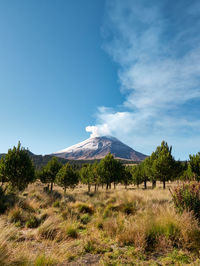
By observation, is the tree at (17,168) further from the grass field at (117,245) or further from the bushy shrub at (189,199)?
the bushy shrub at (189,199)

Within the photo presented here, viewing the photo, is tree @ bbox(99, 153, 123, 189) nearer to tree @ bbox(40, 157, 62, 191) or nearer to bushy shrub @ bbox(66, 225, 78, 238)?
tree @ bbox(40, 157, 62, 191)

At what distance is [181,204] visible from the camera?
5.44m

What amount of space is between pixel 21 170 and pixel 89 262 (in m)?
13.6

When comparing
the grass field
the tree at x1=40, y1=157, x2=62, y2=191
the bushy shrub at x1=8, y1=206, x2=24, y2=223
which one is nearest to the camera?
the grass field

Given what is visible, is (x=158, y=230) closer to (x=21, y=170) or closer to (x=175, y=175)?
(x=21, y=170)

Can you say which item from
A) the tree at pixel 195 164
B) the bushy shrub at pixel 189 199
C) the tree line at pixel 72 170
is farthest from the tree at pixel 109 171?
the bushy shrub at pixel 189 199

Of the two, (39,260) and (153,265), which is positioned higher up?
(39,260)

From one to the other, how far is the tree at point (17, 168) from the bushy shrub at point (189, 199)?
14092 mm

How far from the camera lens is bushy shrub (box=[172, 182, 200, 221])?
5.07 metres

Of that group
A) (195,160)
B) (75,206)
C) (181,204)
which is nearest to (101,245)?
(181,204)

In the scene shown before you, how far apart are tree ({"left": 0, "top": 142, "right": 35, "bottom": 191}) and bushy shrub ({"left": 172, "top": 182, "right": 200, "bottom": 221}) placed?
1409 centimetres

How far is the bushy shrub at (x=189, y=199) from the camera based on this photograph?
5.07m

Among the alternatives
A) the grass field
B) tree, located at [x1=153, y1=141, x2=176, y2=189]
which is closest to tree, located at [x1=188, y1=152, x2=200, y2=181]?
tree, located at [x1=153, y1=141, x2=176, y2=189]

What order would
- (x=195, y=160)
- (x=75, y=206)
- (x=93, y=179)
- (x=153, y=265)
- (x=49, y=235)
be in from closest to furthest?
(x=153, y=265) < (x=49, y=235) < (x=75, y=206) < (x=195, y=160) < (x=93, y=179)
